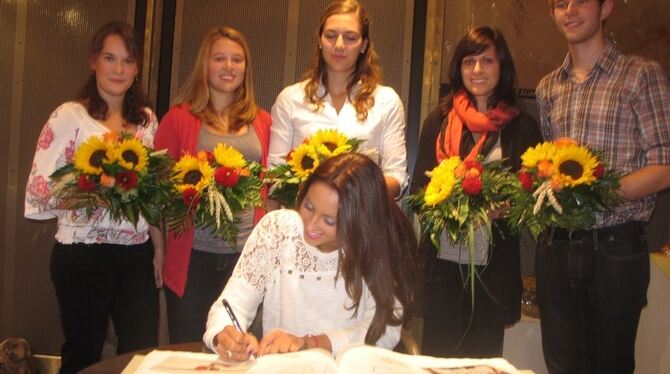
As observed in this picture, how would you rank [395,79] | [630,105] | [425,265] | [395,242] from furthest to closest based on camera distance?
1. [395,79]
2. [425,265]
3. [630,105]
4. [395,242]

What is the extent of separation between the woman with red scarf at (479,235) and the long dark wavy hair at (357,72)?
320 mm

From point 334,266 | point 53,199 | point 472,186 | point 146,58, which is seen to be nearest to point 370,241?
point 334,266

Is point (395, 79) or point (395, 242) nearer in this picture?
point (395, 242)

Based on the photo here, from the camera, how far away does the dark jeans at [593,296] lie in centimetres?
232

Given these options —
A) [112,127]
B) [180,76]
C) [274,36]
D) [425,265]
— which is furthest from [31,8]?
[425,265]

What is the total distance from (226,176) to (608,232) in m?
1.48

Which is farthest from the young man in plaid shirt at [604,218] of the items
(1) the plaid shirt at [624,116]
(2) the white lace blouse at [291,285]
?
(2) the white lace blouse at [291,285]

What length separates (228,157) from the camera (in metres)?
2.50

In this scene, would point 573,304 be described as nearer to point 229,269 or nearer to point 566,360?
point 566,360

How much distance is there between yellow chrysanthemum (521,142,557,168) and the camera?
225cm

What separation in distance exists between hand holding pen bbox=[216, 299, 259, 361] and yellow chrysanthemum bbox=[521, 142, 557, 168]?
4.18ft

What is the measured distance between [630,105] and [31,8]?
371 centimetres

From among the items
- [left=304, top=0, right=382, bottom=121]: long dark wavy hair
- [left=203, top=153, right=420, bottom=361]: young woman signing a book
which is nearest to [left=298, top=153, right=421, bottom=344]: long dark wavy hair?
[left=203, top=153, right=420, bottom=361]: young woman signing a book

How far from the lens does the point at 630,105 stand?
2.40m
